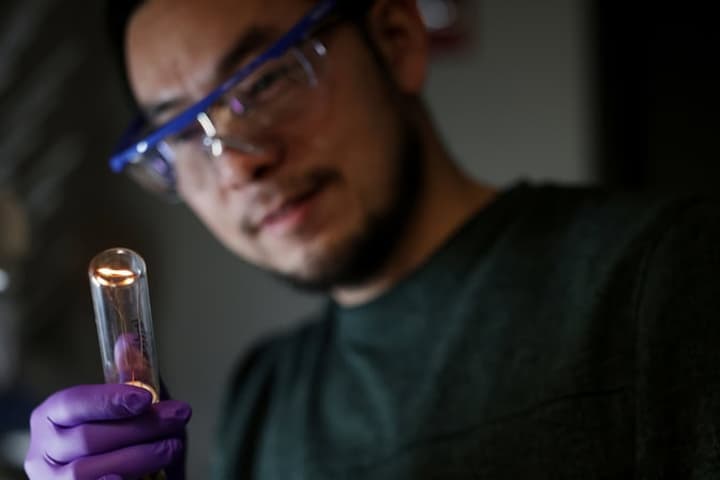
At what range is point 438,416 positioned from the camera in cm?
102

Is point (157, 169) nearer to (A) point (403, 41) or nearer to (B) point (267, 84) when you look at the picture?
(B) point (267, 84)

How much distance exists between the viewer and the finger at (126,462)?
0.73 m

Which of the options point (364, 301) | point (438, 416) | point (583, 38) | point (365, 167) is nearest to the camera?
point (438, 416)

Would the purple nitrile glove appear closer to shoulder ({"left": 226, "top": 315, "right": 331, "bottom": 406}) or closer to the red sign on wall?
shoulder ({"left": 226, "top": 315, "right": 331, "bottom": 406})

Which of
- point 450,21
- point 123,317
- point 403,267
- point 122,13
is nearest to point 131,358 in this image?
point 123,317

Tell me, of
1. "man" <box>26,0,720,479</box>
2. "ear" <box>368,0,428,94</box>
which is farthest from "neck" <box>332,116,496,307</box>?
"ear" <box>368,0,428,94</box>

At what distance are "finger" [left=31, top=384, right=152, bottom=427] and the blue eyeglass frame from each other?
1.27 feet

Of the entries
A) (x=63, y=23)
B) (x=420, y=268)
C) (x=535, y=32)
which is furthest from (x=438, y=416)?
(x=535, y=32)

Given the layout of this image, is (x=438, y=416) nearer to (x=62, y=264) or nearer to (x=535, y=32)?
(x=62, y=264)

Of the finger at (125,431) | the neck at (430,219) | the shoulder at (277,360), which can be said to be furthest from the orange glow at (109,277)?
the shoulder at (277,360)

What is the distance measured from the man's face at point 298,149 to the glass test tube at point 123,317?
0.36 meters

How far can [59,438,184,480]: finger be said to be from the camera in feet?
2.40

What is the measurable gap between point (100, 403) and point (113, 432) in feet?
0.12

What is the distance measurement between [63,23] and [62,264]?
1.95ft
